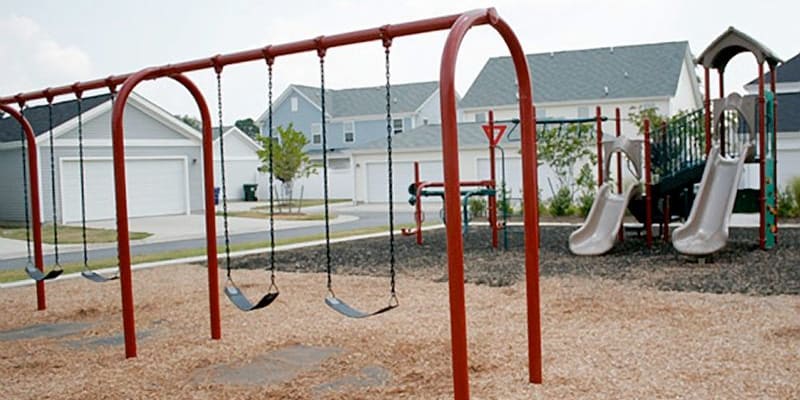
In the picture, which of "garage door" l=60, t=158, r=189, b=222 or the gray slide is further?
"garage door" l=60, t=158, r=189, b=222

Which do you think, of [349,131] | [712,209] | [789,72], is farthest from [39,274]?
[349,131]

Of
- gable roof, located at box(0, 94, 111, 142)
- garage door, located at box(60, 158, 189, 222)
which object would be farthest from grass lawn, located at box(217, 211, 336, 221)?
gable roof, located at box(0, 94, 111, 142)

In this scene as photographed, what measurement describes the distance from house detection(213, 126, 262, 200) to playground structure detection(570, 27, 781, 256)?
1055 inches

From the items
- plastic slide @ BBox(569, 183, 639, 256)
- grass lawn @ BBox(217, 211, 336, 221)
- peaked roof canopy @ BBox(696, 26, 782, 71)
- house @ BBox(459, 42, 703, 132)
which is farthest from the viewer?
house @ BBox(459, 42, 703, 132)

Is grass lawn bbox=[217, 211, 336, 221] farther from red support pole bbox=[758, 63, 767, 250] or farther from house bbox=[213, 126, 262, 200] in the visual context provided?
red support pole bbox=[758, 63, 767, 250]

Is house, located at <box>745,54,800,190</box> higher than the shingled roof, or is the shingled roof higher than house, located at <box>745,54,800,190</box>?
the shingled roof

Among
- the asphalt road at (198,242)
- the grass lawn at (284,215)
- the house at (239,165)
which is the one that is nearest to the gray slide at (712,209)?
the asphalt road at (198,242)

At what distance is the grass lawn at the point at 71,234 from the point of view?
A: 1816cm

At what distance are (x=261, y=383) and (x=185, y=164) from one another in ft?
73.1

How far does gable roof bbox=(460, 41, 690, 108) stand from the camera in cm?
3222

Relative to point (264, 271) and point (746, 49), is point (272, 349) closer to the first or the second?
point (264, 271)

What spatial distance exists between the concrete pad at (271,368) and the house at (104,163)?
18.8 metres

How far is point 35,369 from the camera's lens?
19.3 feet

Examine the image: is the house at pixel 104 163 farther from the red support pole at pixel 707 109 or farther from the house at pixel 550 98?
the red support pole at pixel 707 109
